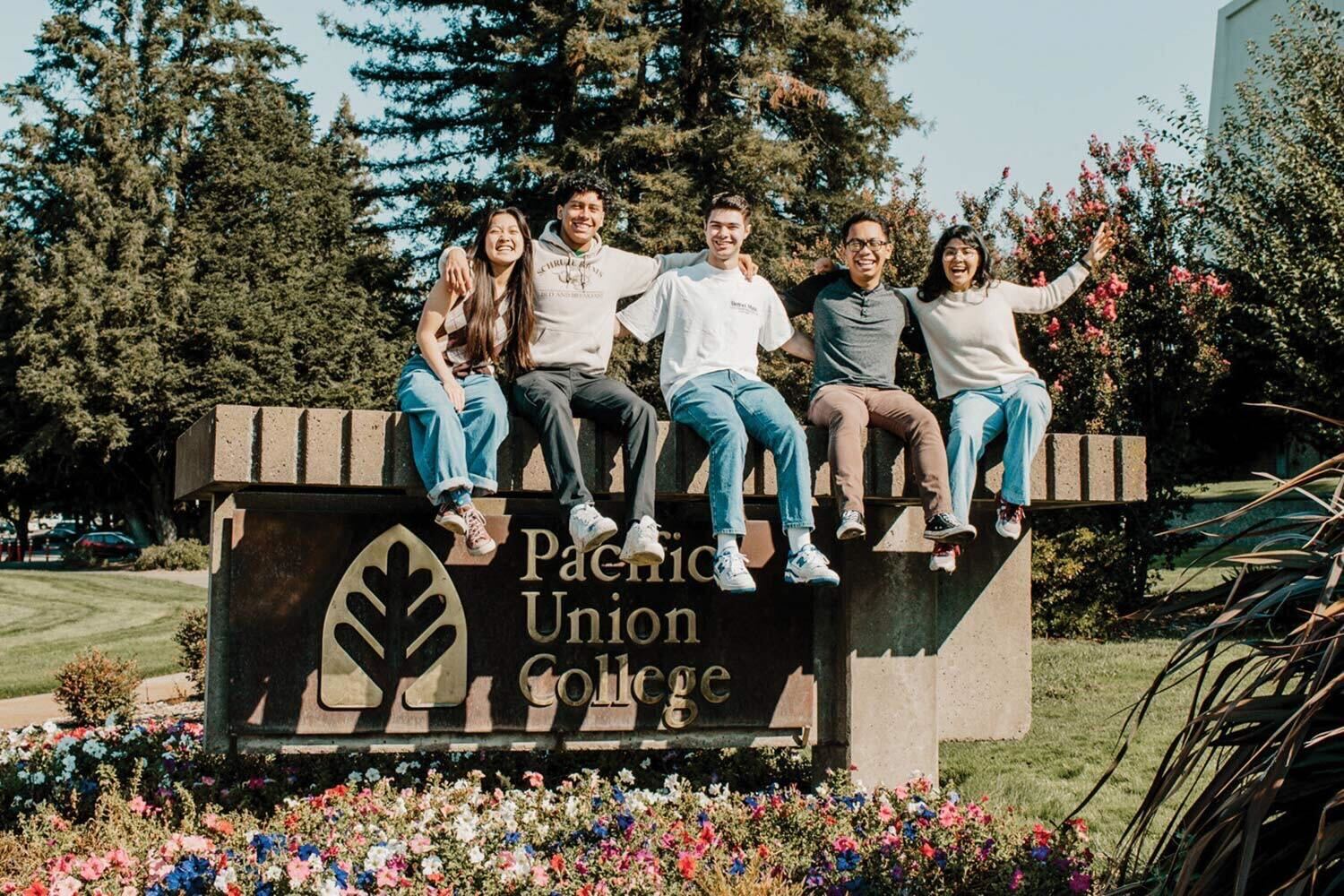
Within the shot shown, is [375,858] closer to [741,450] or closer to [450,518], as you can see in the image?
[450,518]

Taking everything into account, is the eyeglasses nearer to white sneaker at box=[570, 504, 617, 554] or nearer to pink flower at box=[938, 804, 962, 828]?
white sneaker at box=[570, 504, 617, 554]

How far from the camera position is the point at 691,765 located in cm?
538

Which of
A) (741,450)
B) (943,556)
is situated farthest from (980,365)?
(741,450)

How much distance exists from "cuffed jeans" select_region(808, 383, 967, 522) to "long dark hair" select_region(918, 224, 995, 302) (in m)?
0.75

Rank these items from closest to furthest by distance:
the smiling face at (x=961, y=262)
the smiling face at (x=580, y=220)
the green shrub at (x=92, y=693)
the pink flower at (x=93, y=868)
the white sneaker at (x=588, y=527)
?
the pink flower at (x=93, y=868) < the white sneaker at (x=588, y=527) < the smiling face at (x=580, y=220) < the smiling face at (x=961, y=262) < the green shrub at (x=92, y=693)

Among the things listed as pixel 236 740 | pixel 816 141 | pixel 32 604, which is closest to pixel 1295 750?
pixel 236 740

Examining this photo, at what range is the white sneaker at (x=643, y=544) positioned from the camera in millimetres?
4090

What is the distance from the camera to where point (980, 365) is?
16.1ft

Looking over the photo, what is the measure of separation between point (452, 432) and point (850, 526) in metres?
1.36

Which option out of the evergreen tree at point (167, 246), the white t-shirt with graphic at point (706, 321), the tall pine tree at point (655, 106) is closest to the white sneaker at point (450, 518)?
the white t-shirt with graphic at point (706, 321)

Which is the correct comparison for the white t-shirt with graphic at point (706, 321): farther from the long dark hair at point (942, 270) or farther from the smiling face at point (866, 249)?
the long dark hair at point (942, 270)

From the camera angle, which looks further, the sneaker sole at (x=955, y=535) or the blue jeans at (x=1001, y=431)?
the blue jeans at (x=1001, y=431)

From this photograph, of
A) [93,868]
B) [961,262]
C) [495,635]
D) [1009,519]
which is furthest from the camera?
[961,262]

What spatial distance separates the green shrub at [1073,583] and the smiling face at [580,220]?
267 inches
